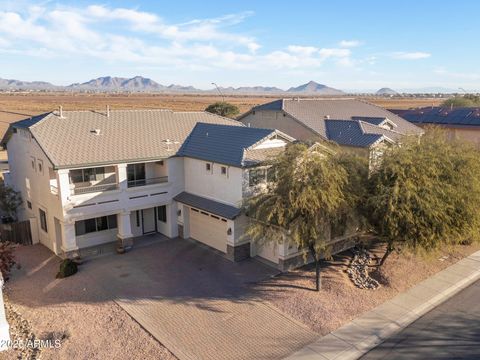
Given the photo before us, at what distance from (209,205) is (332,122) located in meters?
15.1

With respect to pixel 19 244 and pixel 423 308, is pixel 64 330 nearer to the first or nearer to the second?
pixel 19 244

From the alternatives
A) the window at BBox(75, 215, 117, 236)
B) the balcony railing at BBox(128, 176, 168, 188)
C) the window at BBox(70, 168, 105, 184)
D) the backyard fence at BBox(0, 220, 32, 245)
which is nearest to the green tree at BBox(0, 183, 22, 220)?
the backyard fence at BBox(0, 220, 32, 245)

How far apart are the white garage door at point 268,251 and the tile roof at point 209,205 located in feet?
8.52

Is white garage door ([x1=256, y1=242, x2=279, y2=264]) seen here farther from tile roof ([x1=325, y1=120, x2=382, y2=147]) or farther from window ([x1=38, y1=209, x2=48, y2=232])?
window ([x1=38, y1=209, x2=48, y2=232])

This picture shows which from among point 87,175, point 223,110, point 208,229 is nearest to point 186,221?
point 208,229

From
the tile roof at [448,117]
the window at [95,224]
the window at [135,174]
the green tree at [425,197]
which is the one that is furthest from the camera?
the tile roof at [448,117]

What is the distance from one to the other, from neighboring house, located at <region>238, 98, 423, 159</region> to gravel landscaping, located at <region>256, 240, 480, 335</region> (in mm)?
8658

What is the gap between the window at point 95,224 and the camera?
2467 centimetres

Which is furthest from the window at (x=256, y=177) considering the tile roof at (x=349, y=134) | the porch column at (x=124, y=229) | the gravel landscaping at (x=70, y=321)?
the gravel landscaping at (x=70, y=321)

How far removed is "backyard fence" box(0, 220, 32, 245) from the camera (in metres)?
26.4

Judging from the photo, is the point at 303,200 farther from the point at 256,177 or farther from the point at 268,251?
the point at 268,251

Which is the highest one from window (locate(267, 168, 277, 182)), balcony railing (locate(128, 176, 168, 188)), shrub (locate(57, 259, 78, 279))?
window (locate(267, 168, 277, 182))

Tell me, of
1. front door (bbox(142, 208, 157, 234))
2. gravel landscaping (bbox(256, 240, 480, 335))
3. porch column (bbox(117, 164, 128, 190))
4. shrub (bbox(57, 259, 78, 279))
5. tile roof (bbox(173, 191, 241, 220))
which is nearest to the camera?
gravel landscaping (bbox(256, 240, 480, 335))

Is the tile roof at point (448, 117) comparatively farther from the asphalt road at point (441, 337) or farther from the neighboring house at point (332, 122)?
the asphalt road at point (441, 337)
